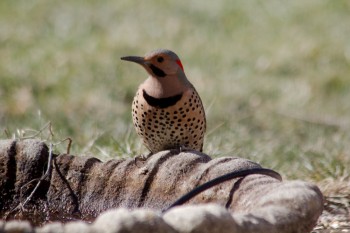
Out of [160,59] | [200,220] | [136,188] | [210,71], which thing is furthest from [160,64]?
[210,71]

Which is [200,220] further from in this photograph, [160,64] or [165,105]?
[160,64]

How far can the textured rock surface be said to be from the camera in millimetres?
2852

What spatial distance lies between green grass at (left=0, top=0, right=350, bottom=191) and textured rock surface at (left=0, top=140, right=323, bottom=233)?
4.23ft

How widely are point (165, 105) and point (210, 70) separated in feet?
13.9

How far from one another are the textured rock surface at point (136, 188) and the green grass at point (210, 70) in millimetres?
1290

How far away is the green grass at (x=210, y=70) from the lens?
6.11 meters

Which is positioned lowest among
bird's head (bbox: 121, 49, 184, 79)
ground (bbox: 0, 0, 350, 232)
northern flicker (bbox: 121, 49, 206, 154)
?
ground (bbox: 0, 0, 350, 232)

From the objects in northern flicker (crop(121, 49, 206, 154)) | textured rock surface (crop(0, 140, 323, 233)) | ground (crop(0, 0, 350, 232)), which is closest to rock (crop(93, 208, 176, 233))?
textured rock surface (crop(0, 140, 323, 233))

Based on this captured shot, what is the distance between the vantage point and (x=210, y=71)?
845 cm

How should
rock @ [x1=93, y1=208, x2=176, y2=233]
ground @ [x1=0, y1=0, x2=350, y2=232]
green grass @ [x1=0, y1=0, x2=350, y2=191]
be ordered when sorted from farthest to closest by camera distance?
1. green grass @ [x1=0, y1=0, x2=350, y2=191]
2. ground @ [x1=0, y1=0, x2=350, y2=232]
3. rock @ [x1=93, y1=208, x2=176, y2=233]

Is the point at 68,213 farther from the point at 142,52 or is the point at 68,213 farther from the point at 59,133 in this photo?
the point at 142,52

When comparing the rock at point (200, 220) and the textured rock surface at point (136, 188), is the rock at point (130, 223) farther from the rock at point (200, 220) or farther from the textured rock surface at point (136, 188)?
the textured rock surface at point (136, 188)

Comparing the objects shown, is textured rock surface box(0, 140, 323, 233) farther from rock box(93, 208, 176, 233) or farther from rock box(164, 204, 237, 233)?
rock box(93, 208, 176, 233)

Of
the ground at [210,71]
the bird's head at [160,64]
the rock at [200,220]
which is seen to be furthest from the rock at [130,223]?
the ground at [210,71]
